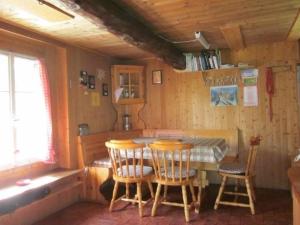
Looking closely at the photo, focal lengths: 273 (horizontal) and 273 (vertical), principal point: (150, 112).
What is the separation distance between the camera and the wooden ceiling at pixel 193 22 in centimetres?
252

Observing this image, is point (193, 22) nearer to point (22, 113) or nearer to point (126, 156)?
point (126, 156)

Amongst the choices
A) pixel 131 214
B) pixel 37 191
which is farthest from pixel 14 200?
pixel 131 214

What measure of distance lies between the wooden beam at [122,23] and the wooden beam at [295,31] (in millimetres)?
1562

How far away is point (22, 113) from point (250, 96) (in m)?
3.23

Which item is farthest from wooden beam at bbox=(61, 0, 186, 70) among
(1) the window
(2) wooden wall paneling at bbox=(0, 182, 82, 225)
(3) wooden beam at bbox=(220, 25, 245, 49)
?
(2) wooden wall paneling at bbox=(0, 182, 82, 225)

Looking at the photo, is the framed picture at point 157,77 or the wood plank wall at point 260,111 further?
the framed picture at point 157,77

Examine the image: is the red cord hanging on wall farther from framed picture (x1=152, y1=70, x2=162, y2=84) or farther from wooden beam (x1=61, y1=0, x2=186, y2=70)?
framed picture (x1=152, y1=70, x2=162, y2=84)

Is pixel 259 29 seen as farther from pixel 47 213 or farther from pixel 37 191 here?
pixel 47 213

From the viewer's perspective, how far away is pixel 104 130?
177 inches

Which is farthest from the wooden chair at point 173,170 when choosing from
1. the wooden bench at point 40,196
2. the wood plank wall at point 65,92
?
the wood plank wall at point 65,92

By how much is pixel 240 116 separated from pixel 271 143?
0.60m

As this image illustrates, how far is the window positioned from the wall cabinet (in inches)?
57.3

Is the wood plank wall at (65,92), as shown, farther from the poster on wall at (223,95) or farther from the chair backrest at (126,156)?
the poster on wall at (223,95)

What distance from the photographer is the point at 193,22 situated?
3.04 metres
